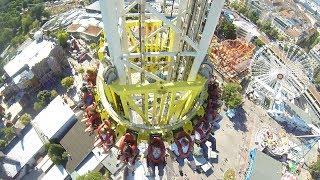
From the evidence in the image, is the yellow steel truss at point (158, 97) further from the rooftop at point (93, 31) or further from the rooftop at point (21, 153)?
the rooftop at point (93, 31)

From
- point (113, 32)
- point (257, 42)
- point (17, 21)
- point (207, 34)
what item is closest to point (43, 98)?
point (17, 21)

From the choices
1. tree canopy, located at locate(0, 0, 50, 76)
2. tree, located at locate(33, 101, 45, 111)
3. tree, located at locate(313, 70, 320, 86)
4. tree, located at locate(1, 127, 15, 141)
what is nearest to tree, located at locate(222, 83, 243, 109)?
tree, located at locate(313, 70, 320, 86)

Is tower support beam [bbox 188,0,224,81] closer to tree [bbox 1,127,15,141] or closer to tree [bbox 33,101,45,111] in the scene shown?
tree [bbox 1,127,15,141]

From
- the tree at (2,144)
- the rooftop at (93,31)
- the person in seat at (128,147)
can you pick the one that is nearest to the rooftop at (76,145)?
the tree at (2,144)

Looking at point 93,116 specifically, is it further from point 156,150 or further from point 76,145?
point 76,145

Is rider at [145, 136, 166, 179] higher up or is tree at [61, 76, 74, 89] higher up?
rider at [145, 136, 166, 179]

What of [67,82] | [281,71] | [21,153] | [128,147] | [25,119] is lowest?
[21,153]
